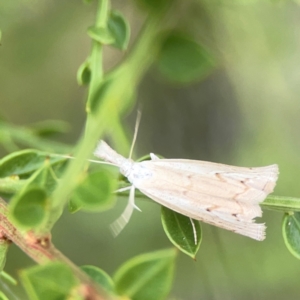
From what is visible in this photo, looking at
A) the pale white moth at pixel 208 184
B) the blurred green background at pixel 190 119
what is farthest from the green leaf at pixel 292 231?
the blurred green background at pixel 190 119

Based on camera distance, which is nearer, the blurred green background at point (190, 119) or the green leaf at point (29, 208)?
the green leaf at point (29, 208)

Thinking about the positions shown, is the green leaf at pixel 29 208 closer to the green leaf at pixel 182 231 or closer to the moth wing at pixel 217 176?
the green leaf at pixel 182 231

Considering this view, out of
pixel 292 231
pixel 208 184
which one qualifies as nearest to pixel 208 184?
pixel 208 184

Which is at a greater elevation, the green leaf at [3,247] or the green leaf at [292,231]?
the green leaf at [292,231]

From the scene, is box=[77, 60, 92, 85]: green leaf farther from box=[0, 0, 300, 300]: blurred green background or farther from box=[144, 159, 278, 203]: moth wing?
box=[0, 0, 300, 300]: blurred green background

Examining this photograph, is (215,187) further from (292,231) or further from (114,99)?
(114,99)

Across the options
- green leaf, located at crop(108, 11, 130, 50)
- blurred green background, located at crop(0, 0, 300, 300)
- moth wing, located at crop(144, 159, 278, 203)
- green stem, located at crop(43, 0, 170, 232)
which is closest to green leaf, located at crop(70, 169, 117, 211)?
green stem, located at crop(43, 0, 170, 232)
